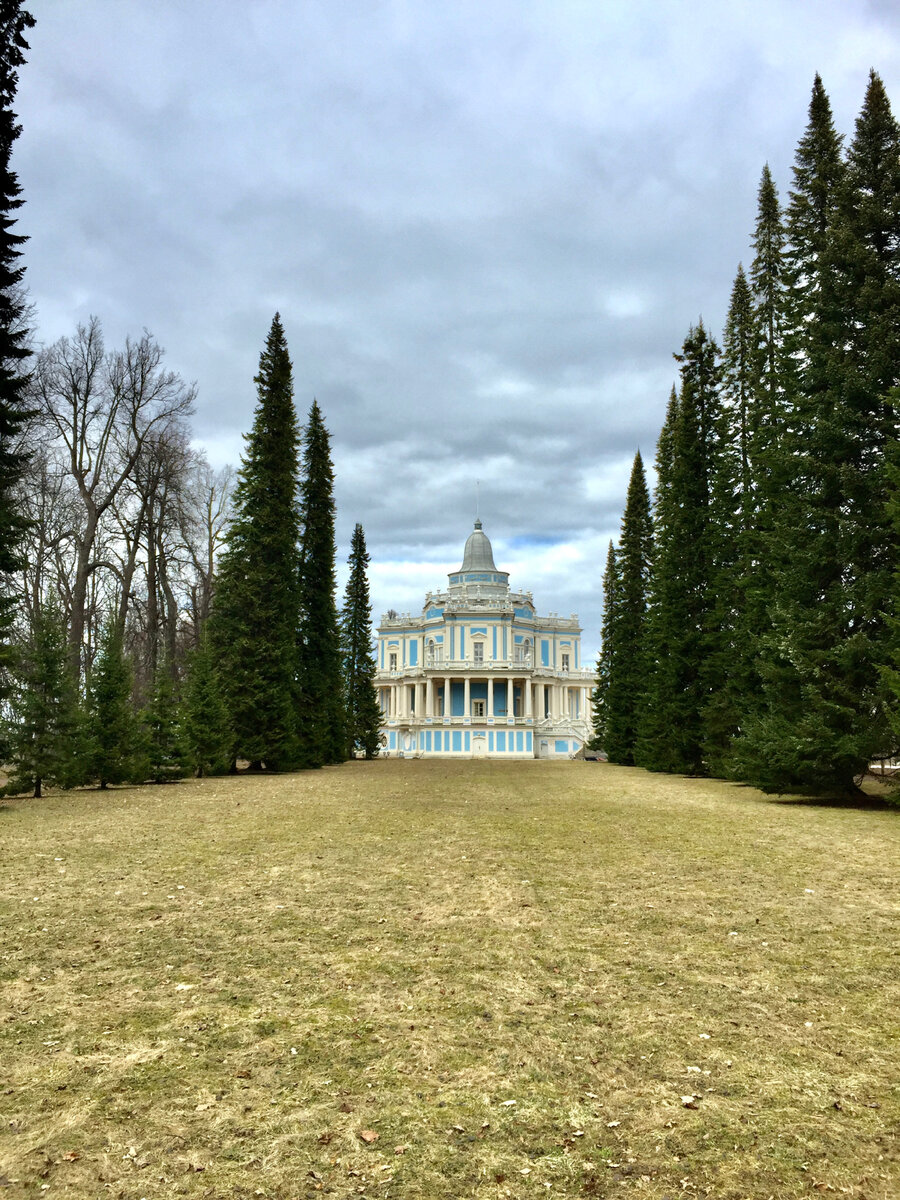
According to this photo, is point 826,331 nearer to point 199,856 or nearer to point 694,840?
point 694,840

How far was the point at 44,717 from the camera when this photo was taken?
17797 mm

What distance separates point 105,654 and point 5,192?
35.1 ft

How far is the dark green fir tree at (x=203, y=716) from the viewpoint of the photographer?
24.2 metres

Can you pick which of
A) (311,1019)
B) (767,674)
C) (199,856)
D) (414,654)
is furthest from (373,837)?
(414,654)

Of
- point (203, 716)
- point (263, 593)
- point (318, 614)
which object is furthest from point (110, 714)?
point (318, 614)

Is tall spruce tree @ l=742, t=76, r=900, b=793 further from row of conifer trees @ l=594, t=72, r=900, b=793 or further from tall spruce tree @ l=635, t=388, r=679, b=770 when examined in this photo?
tall spruce tree @ l=635, t=388, r=679, b=770

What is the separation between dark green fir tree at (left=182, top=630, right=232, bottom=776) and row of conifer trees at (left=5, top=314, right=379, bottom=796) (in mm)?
44

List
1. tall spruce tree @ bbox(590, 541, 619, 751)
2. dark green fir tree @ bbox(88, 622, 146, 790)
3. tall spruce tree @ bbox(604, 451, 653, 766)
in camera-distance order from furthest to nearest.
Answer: tall spruce tree @ bbox(590, 541, 619, 751)
tall spruce tree @ bbox(604, 451, 653, 766)
dark green fir tree @ bbox(88, 622, 146, 790)

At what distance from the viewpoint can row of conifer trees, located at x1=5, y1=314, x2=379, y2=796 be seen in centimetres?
1820

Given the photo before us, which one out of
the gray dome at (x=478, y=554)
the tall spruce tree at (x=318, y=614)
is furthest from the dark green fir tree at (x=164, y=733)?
the gray dome at (x=478, y=554)

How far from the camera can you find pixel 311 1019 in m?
4.74

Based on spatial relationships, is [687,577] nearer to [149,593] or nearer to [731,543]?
[731,543]

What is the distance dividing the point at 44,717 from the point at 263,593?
12134mm

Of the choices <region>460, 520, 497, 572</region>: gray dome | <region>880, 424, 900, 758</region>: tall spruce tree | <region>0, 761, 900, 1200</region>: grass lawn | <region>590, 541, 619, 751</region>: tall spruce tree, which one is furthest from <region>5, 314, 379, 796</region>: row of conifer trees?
<region>460, 520, 497, 572</region>: gray dome
